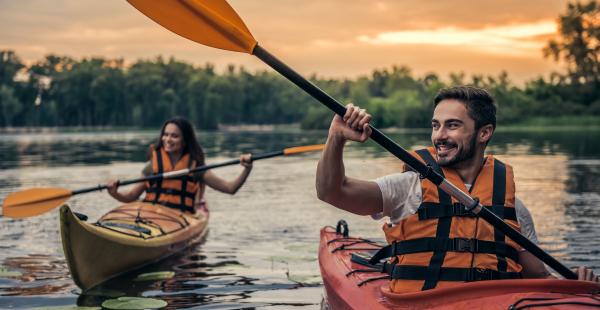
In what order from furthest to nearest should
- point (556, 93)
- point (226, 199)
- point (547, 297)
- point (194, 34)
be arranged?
point (556, 93) → point (226, 199) → point (194, 34) → point (547, 297)

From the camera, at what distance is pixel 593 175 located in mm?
16938

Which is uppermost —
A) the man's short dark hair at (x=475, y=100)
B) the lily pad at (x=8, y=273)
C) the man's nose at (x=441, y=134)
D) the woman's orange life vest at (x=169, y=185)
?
the man's short dark hair at (x=475, y=100)

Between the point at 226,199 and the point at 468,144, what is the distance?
9900 mm

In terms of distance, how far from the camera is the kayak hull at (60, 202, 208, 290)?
6070mm

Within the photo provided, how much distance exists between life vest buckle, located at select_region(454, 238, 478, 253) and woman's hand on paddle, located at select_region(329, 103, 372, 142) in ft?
2.33

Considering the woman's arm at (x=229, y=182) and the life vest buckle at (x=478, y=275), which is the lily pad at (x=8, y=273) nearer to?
the woman's arm at (x=229, y=182)

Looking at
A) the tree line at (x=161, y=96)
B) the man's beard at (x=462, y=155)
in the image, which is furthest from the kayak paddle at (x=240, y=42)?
the tree line at (x=161, y=96)

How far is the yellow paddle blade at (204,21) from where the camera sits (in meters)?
3.49

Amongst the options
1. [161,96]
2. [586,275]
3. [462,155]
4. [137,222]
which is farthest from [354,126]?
[161,96]

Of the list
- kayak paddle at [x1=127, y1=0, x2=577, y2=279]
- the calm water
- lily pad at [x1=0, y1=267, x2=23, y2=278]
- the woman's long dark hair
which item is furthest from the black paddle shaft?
the woman's long dark hair

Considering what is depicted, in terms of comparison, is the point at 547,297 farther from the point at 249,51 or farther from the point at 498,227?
the point at 249,51

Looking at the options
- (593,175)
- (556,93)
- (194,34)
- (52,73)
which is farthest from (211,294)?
(52,73)

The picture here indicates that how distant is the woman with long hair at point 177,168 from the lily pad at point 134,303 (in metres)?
2.36

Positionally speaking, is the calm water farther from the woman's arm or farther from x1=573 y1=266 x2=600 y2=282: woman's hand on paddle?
x1=573 y1=266 x2=600 y2=282: woman's hand on paddle
